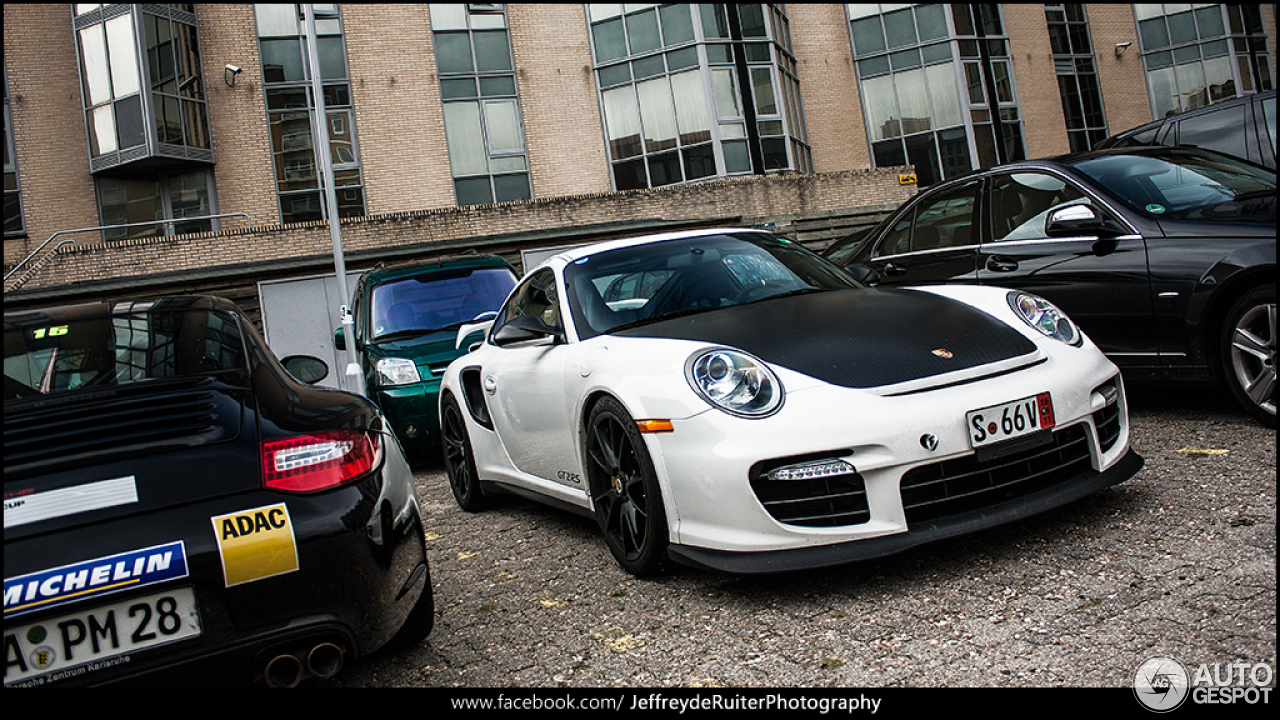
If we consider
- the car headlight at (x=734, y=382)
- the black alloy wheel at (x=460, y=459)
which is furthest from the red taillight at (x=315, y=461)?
the black alloy wheel at (x=460, y=459)

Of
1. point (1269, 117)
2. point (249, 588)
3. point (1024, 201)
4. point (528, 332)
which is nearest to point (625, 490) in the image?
point (528, 332)

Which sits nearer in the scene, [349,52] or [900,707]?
[900,707]

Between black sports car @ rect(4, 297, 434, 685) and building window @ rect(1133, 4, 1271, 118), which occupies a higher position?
building window @ rect(1133, 4, 1271, 118)

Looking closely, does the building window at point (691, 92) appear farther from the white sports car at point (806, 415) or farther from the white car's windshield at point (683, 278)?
the white sports car at point (806, 415)

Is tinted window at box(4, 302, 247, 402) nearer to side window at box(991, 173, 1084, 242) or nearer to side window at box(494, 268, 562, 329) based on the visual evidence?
side window at box(494, 268, 562, 329)

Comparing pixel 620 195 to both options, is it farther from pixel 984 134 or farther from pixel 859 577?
pixel 859 577

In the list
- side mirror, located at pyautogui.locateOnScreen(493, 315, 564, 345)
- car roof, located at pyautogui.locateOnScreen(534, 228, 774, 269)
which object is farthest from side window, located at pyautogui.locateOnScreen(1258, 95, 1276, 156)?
side mirror, located at pyautogui.locateOnScreen(493, 315, 564, 345)

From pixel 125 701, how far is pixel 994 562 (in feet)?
8.76

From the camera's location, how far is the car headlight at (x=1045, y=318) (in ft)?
12.1

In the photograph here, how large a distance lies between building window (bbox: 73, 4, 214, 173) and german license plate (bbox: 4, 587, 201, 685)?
22.2 meters

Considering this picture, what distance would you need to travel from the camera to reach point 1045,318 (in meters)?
3.77

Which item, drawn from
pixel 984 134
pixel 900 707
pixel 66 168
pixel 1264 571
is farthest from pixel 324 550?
pixel 984 134

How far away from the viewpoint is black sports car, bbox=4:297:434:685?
225cm

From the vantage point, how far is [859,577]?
3.29m
